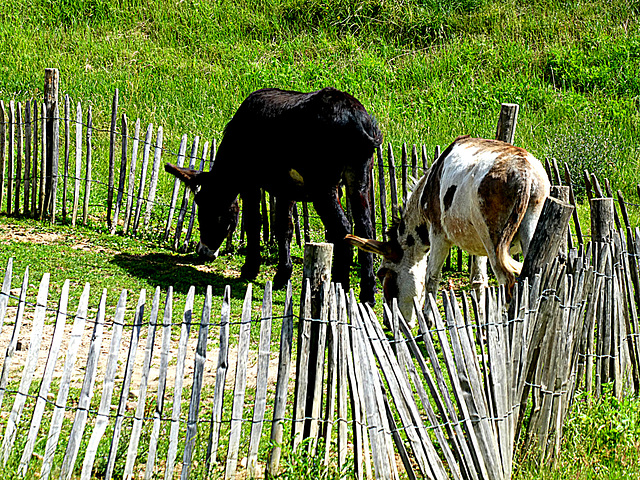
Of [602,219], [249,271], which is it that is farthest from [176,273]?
[602,219]

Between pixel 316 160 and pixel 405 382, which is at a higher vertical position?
pixel 316 160

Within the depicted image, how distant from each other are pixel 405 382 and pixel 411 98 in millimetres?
12191

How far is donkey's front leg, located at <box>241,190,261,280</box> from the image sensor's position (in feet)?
28.2

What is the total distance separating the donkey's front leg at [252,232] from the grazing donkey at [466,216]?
81.7 inches

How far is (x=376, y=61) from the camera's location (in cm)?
1633

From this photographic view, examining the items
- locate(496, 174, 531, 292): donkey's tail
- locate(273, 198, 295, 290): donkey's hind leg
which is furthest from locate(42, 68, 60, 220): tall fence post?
locate(496, 174, 531, 292): donkey's tail

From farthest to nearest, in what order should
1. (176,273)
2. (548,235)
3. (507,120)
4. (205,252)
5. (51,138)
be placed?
(51,138) → (205,252) → (176,273) → (507,120) → (548,235)

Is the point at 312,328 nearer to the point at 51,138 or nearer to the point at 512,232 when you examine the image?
the point at 512,232

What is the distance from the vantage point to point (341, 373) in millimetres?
3709

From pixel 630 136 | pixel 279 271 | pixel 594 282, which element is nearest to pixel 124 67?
pixel 279 271

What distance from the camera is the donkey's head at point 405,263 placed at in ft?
22.2

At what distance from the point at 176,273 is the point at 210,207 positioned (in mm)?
941

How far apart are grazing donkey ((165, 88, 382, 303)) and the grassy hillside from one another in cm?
428

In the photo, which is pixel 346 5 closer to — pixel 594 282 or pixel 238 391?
pixel 594 282
